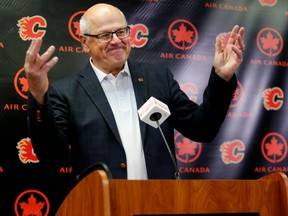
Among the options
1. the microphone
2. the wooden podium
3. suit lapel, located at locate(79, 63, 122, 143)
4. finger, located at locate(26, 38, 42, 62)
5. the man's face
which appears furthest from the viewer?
the man's face

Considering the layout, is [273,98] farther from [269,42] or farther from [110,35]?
[110,35]

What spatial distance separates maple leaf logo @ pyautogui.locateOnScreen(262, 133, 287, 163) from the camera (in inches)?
Answer: 140

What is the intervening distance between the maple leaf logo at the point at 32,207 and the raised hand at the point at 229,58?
5.02 ft

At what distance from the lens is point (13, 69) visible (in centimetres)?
309

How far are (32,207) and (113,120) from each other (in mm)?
1040

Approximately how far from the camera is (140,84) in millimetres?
2559

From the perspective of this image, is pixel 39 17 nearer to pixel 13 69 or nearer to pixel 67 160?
pixel 13 69

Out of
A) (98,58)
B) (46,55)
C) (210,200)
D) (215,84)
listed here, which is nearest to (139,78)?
(98,58)

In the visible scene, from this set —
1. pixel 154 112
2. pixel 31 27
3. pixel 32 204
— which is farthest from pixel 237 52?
pixel 32 204

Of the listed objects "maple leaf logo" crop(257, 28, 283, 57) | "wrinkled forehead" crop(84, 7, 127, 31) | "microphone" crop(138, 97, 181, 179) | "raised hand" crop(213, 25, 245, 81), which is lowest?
"microphone" crop(138, 97, 181, 179)

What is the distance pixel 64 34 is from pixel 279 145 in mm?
1713

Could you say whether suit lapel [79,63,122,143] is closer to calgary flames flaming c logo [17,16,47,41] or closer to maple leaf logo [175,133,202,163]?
calgary flames flaming c logo [17,16,47,41]

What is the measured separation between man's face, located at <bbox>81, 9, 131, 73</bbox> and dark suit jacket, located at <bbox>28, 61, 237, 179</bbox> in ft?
0.28

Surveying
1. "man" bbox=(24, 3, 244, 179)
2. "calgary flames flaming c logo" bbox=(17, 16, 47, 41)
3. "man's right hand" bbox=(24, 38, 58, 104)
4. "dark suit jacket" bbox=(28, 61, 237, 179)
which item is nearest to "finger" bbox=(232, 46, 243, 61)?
"man" bbox=(24, 3, 244, 179)
